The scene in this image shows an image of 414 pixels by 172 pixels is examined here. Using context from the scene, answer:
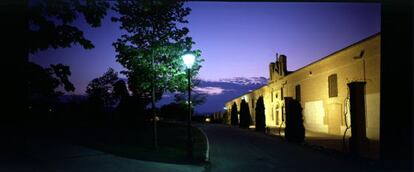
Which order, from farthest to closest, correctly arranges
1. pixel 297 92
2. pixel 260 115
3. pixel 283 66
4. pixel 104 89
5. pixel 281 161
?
pixel 104 89 → pixel 283 66 → pixel 297 92 → pixel 260 115 → pixel 281 161

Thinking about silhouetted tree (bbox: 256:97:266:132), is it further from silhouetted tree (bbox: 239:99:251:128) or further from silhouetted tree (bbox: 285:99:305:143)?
silhouetted tree (bbox: 285:99:305:143)

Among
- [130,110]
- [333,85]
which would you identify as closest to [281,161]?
[333,85]

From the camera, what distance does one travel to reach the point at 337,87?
32656 mm

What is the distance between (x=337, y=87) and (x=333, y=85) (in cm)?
86

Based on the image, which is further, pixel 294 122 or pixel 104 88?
pixel 104 88

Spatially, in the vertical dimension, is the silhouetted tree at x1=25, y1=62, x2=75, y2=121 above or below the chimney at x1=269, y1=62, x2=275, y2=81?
below

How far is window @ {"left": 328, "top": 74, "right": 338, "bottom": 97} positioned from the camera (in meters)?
32.9

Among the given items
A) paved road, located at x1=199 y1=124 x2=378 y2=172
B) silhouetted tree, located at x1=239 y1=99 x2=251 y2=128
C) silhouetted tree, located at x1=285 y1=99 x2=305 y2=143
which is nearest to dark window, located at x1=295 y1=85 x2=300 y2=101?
silhouetted tree, located at x1=239 y1=99 x2=251 y2=128

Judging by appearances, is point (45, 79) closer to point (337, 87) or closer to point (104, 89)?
point (337, 87)

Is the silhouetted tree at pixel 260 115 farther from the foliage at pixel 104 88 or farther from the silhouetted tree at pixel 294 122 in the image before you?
the foliage at pixel 104 88

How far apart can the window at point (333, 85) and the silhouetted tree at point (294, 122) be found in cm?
873

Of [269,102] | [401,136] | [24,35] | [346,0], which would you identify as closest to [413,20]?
[346,0]

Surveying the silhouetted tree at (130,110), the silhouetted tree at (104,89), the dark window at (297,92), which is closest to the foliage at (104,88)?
the silhouetted tree at (104,89)

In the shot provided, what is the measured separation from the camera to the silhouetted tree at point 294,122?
24.6m
